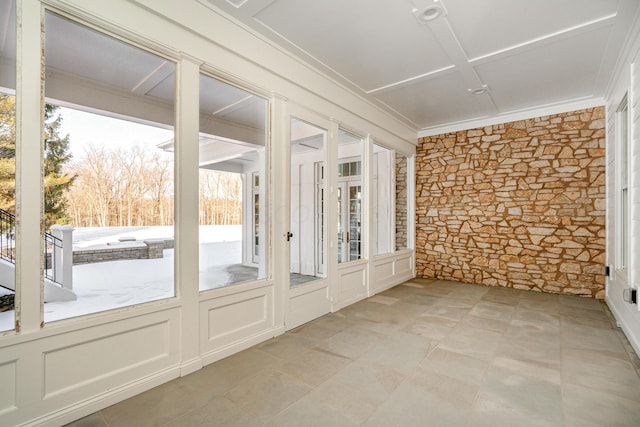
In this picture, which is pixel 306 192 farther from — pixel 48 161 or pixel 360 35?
pixel 48 161

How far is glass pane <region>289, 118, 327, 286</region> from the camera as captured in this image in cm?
342

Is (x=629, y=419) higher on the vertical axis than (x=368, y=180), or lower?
lower

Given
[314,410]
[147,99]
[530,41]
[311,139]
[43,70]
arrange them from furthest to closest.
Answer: [311,139] → [530,41] → [147,99] → [314,410] → [43,70]

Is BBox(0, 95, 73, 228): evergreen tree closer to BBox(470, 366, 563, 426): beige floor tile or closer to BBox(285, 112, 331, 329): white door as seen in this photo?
BBox(285, 112, 331, 329): white door

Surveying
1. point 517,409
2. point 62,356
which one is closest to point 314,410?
point 517,409

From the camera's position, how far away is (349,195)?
450 cm

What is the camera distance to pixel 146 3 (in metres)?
2.10

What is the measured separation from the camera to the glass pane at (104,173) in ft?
5.96

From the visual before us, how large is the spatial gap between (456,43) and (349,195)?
2219 millimetres

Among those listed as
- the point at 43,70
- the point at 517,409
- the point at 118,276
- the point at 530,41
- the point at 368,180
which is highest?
the point at 530,41

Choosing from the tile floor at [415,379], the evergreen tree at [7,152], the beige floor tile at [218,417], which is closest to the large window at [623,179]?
the tile floor at [415,379]

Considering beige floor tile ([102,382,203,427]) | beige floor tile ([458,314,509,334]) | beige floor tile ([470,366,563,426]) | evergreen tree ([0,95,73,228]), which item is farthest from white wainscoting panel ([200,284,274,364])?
beige floor tile ([458,314,509,334])

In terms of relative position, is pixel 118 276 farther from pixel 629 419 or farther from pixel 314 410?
pixel 629 419

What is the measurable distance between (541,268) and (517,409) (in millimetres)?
3756
